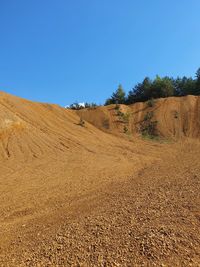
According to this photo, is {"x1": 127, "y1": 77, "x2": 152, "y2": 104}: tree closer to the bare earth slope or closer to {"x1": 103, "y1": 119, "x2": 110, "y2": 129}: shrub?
{"x1": 103, "y1": 119, "x2": 110, "y2": 129}: shrub

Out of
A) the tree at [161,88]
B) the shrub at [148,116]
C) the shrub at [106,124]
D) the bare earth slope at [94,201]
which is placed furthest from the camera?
the tree at [161,88]

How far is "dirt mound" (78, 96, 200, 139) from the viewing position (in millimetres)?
23625

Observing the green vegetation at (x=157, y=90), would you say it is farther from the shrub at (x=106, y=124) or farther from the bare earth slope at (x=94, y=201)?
the bare earth slope at (x=94, y=201)

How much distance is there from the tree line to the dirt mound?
6.37 meters

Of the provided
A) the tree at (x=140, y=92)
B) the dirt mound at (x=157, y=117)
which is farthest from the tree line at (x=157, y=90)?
the dirt mound at (x=157, y=117)

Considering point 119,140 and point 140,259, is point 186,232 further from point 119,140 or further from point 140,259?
point 119,140

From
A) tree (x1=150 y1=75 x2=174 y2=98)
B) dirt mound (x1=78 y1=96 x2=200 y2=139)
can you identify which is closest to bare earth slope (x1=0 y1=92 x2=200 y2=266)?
dirt mound (x1=78 y1=96 x2=200 y2=139)

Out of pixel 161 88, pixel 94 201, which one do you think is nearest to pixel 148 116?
pixel 161 88

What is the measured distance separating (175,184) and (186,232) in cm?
367

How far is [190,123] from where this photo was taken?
957 inches

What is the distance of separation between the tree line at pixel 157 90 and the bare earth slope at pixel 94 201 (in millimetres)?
17657

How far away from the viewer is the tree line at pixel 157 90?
118 ft

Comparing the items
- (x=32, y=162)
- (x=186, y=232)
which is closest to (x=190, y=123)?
(x=32, y=162)

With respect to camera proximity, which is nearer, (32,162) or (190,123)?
Answer: (32,162)
